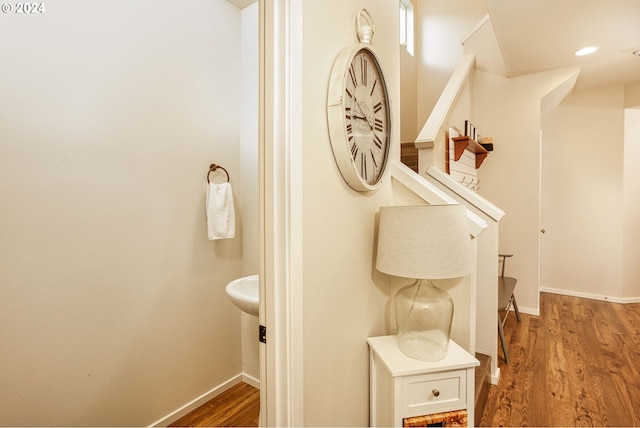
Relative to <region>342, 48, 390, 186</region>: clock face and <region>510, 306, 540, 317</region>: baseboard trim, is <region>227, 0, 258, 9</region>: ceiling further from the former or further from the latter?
<region>510, 306, 540, 317</region>: baseboard trim

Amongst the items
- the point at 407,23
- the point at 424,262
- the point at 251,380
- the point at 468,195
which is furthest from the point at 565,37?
the point at 251,380

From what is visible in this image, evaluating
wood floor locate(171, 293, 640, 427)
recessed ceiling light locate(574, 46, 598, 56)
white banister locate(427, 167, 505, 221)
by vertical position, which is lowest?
wood floor locate(171, 293, 640, 427)

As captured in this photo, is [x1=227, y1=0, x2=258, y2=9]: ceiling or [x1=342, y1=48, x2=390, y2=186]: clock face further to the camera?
[x1=227, y1=0, x2=258, y2=9]: ceiling

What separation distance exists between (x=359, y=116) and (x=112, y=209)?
1.31 metres

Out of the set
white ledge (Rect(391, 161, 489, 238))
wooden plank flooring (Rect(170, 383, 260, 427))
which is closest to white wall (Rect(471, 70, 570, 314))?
white ledge (Rect(391, 161, 489, 238))

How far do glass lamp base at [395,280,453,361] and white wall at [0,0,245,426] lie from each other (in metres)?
1.33

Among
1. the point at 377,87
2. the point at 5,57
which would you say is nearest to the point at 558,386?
the point at 377,87

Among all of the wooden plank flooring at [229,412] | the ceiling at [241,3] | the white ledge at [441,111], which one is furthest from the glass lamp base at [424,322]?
the ceiling at [241,3]

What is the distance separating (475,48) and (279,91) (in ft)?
11.1

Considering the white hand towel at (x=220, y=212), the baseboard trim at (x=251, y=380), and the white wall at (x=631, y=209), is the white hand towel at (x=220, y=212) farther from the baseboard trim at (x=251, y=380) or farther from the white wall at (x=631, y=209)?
the white wall at (x=631, y=209)

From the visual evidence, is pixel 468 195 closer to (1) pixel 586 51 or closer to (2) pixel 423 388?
(2) pixel 423 388

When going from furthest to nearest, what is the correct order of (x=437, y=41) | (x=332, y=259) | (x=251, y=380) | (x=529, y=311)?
(x=437, y=41)
(x=529, y=311)
(x=251, y=380)
(x=332, y=259)

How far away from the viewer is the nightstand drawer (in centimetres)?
125

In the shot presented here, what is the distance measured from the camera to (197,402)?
2082 millimetres
